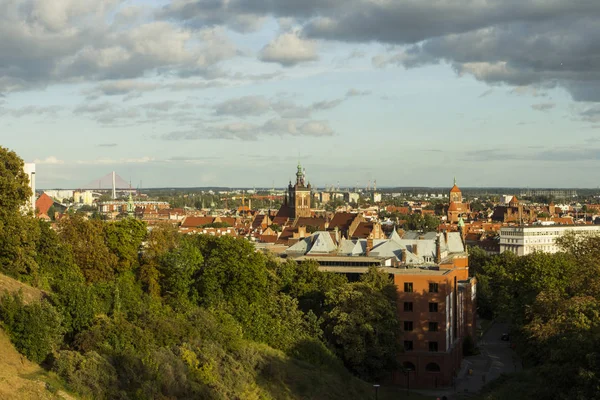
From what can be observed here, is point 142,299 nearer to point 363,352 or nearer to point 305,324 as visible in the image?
point 305,324

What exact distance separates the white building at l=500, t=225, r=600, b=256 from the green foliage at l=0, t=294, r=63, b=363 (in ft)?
378

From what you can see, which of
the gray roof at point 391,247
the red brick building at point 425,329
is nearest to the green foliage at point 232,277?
the red brick building at point 425,329

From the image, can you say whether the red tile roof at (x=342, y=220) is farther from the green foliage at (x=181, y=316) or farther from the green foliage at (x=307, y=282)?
the green foliage at (x=181, y=316)

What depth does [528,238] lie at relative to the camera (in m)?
155

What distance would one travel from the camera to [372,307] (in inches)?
2621

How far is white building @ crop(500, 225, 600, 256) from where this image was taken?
505 ft

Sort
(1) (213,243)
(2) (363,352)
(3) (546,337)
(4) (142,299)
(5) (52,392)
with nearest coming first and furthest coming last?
(5) (52,392)
(3) (546,337)
(4) (142,299)
(2) (363,352)
(1) (213,243)

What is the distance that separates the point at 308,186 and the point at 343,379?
122727 millimetres

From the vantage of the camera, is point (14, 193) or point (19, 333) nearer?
point (19, 333)

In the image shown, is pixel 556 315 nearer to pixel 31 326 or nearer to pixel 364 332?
pixel 364 332

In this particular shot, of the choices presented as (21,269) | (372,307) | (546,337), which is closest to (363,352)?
(372,307)

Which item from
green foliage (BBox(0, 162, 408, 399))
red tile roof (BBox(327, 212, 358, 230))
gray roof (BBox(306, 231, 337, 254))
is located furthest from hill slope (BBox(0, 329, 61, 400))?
red tile roof (BBox(327, 212, 358, 230))

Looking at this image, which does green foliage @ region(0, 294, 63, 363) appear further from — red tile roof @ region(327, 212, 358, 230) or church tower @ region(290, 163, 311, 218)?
church tower @ region(290, 163, 311, 218)

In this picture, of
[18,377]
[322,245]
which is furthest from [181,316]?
[322,245]
